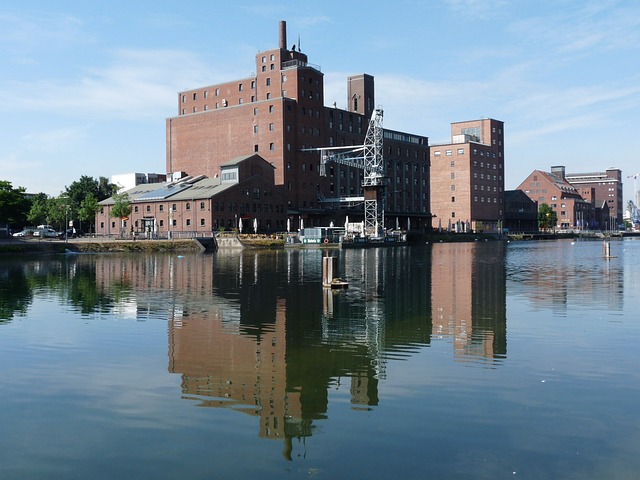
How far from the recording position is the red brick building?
124 metres

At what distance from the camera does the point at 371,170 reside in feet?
415

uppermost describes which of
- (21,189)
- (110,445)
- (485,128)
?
(485,128)

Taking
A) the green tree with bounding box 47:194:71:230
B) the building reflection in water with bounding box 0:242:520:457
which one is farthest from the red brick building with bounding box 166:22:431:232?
the building reflection in water with bounding box 0:242:520:457

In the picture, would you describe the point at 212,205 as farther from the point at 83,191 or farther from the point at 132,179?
the point at 132,179

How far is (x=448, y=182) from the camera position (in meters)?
179

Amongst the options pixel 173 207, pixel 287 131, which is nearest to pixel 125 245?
pixel 173 207

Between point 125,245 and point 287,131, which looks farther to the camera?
point 287,131

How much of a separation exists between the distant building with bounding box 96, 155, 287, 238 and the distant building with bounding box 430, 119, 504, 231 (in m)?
→ 73.5

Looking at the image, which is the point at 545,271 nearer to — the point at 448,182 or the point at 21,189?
the point at 21,189

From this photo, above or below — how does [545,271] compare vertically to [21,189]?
below

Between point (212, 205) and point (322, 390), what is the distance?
94.6 meters

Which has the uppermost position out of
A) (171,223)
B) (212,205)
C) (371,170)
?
(371,170)

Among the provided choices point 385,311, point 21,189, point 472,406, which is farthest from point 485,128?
point 472,406

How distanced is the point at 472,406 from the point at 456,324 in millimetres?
10546
